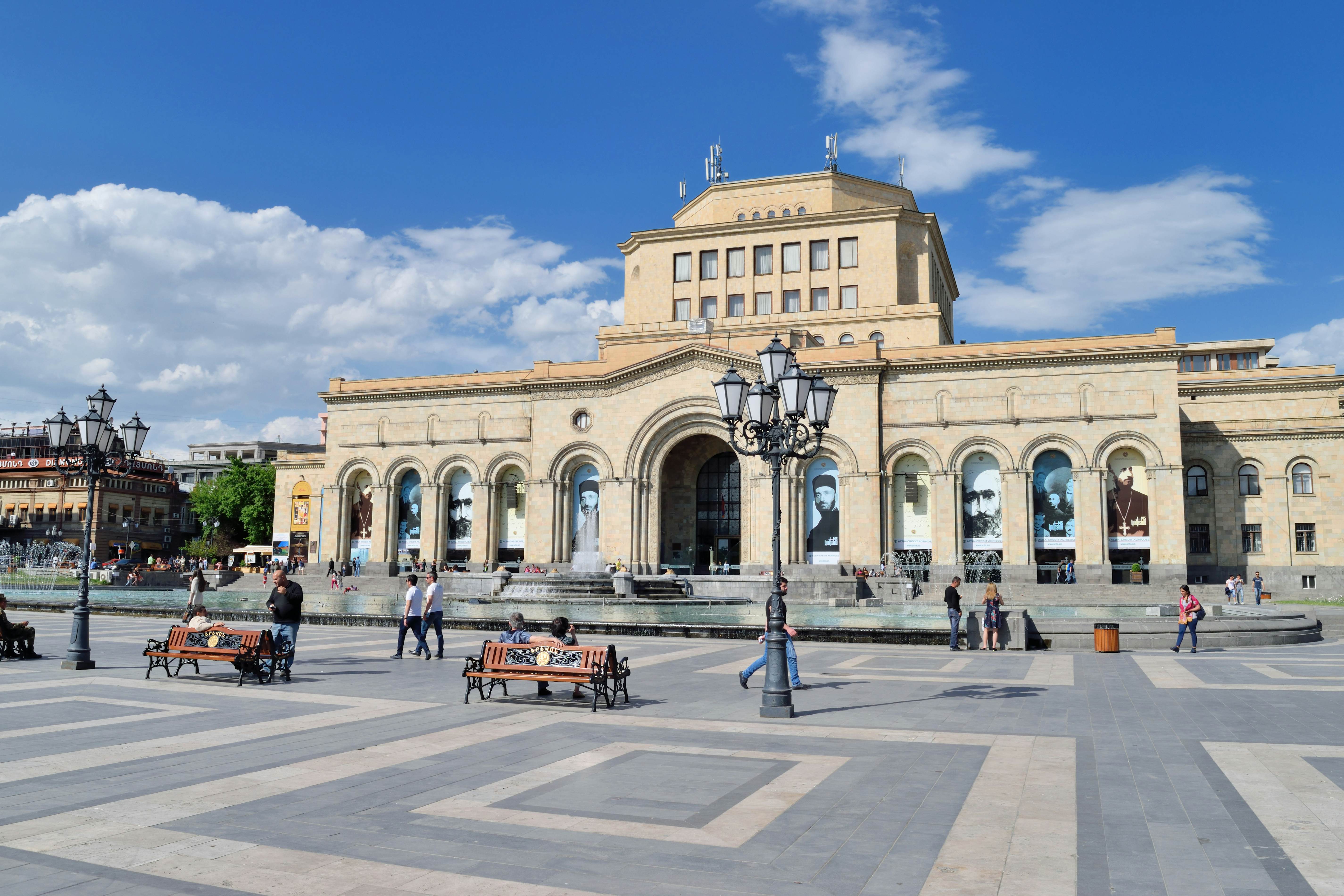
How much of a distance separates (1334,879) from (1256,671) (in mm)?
11887

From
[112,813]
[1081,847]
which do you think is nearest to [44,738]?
[112,813]

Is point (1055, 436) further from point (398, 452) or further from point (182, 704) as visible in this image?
point (182, 704)

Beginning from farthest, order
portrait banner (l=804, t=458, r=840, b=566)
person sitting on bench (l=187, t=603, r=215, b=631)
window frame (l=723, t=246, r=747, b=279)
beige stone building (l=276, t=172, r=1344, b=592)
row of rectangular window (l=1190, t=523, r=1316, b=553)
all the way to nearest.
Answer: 1. window frame (l=723, t=246, r=747, b=279)
2. portrait banner (l=804, t=458, r=840, b=566)
3. row of rectangular window (l=1190, t=523, r=1316, b=553)
4. beige stone building (l=276, t=172, r=1344, b=592)
5. person sitting on bench (l=187, t=603, r=215, b=631)

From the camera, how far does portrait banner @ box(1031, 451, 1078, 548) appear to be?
140 ft

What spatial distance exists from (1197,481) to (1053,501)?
8.96 metres

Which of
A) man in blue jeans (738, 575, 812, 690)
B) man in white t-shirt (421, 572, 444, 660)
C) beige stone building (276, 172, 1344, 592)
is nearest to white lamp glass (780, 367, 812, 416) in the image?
man in blue jeans (738, 575, 812, 690)

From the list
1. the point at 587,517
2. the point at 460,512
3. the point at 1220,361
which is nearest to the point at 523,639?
the point at 587,517

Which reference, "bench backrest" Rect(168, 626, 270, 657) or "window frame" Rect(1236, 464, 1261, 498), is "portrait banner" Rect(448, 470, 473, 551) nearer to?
"bench backrest" Rect(168, 626, 270, 657)

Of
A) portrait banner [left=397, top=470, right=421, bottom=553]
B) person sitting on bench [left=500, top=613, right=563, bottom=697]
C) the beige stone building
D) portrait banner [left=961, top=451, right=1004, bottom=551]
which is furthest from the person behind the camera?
portrait banner [left=397, top=470, right=421, bottom=553]

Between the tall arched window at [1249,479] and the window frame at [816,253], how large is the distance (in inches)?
893

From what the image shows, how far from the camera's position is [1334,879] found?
17.7ft

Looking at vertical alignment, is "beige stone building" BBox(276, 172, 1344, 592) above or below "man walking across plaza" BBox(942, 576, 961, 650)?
above

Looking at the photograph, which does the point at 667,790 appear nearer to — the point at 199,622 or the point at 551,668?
the point at 551,668

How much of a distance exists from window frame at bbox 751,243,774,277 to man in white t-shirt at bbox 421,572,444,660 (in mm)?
38539
